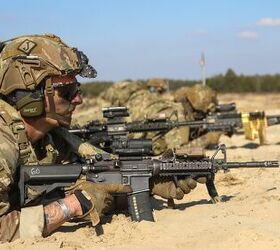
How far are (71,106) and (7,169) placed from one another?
94 cm

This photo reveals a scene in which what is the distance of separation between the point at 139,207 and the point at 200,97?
27.6 feet

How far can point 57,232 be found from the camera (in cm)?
484

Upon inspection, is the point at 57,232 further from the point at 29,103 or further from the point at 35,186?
the point at 29,103

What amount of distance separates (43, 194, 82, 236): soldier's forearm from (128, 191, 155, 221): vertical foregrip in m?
0.55

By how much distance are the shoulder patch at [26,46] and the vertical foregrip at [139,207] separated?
1552 mm

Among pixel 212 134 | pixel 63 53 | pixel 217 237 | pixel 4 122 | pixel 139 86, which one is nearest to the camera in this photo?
pixel 217 237

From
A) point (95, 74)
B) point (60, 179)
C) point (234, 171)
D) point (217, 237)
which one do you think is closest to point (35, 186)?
point (60, 179)

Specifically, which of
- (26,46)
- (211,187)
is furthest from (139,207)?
(26,46)

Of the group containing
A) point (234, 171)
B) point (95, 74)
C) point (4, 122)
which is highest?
point (95, 74)

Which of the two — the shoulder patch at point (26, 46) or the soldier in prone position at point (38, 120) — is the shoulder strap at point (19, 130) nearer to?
the soldier in prone position at point (38, 120)

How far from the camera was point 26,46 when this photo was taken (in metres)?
5.02

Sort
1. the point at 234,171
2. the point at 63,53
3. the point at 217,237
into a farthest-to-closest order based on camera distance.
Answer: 1. the point at 234,171
2. the point at 63,53
3. the point at 217,237

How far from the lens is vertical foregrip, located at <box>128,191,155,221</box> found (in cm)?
509

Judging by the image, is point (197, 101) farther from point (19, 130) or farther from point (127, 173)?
point (19, 130)
